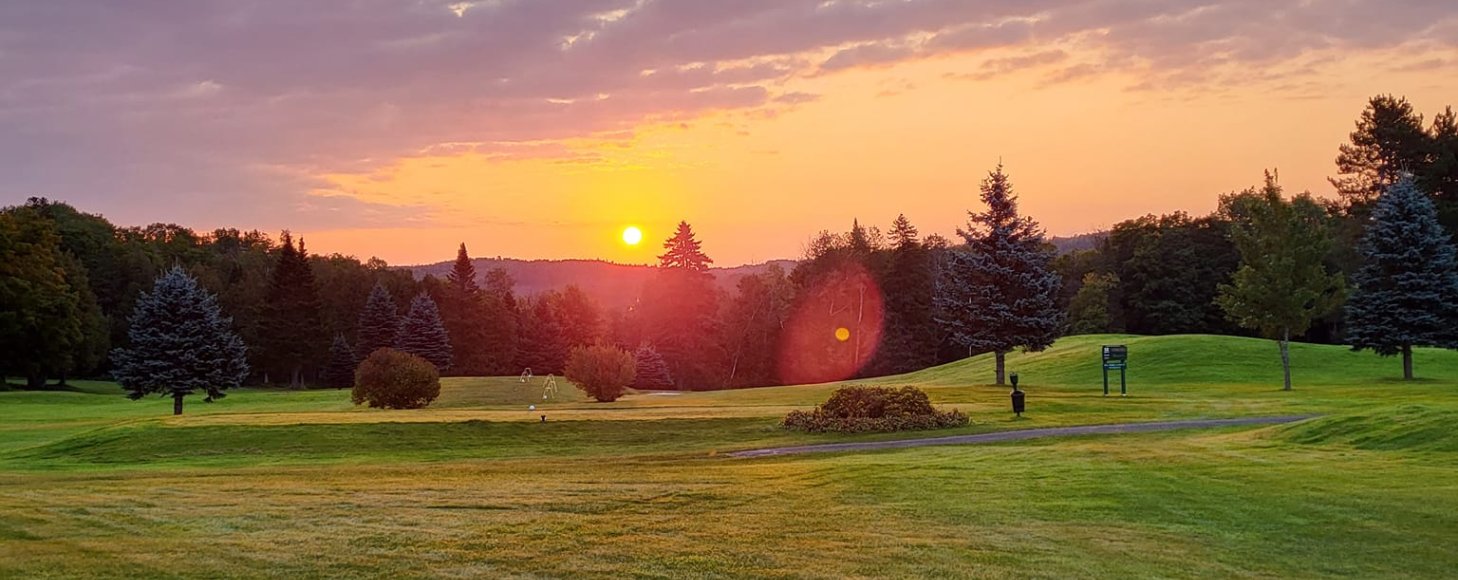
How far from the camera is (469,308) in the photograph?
88500mm

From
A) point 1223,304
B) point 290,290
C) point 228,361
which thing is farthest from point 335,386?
point 1223,304

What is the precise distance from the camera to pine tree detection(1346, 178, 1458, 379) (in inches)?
1757

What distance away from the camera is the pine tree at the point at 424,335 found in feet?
250

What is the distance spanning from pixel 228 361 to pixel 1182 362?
46.2 metres

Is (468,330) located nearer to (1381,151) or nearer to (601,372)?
(601,372)

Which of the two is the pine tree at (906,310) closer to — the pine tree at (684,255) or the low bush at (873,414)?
the pine tree at (684,255)

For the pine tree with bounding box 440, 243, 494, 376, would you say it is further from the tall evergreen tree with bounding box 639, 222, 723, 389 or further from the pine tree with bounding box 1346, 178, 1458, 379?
the pine tree with bounding box 1346, 178, 1458, 379

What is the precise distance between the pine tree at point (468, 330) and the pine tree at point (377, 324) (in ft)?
26.7

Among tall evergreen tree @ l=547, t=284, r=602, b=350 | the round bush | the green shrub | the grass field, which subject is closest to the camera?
the grass field

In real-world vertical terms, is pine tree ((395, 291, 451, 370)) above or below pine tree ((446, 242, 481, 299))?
below

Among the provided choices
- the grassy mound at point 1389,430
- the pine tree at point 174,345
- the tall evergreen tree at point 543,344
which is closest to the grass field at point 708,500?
the grassy mound at point 1389,430

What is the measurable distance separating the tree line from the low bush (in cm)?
2041

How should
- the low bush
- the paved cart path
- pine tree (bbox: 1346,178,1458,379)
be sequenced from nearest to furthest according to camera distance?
the paved cart path → the low bush → pine tree (bbox: 1346,178,1458,379)

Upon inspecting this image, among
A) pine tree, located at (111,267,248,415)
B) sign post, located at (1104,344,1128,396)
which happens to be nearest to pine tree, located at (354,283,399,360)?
pine tree, located at (111,267,248,415)
